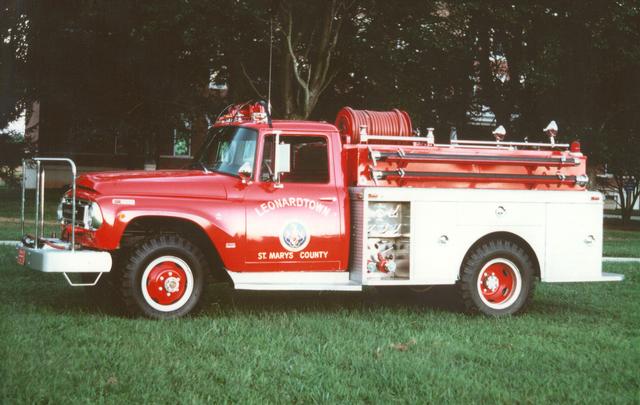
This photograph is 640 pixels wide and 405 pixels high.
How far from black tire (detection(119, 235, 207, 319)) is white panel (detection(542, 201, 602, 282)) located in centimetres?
405

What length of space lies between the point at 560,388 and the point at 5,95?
24.9 meters

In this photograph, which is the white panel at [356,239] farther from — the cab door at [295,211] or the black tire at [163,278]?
the black tire at [163,278]

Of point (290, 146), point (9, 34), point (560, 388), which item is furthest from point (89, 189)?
point (9, 34)

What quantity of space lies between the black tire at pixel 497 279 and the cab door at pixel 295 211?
4.89 feet

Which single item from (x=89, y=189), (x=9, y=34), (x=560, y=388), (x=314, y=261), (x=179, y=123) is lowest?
(x=560, y=388)

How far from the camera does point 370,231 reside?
30.4 ft

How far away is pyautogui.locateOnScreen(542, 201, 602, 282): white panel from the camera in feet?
32.6

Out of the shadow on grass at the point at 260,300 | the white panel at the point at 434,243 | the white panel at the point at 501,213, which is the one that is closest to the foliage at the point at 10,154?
the shadow on grass at the point at 260,300

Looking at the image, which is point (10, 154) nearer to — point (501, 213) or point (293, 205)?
point (293, 205)

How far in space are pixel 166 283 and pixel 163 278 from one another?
6 centimetres

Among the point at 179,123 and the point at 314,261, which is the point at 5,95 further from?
the point at 314,261

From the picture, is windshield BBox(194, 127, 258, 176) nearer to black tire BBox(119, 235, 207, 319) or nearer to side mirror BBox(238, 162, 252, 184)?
side mirror BBox(238, 162, 252, 184)

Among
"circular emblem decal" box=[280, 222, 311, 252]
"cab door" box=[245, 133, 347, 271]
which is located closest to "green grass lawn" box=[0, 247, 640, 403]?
"cab door" box=[245, 133, 347, 271]

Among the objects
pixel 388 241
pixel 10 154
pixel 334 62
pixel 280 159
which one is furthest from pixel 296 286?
pixel 10 154
